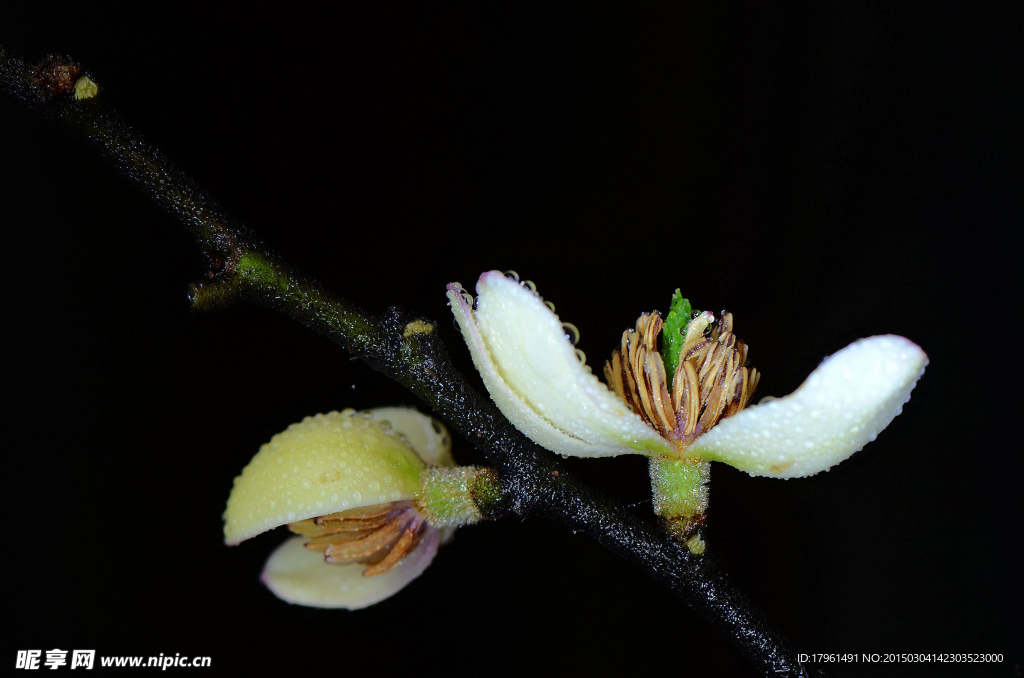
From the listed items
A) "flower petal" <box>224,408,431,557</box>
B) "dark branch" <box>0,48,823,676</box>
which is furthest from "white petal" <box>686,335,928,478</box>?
"flower petal" <box>224,408,431,557</box>

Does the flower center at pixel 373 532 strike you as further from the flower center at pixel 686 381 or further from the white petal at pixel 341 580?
the flower center at pixel 686 381

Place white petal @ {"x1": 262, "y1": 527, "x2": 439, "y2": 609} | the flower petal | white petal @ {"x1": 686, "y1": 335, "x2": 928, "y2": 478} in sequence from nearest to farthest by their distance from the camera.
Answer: white petal @ {"x1": 686, "y1": 335, "x2": 928, "y2": 478} → the flower petal → white petal @ {"x1": 262, "y1": 527, "x2": 439, "y2": 609}

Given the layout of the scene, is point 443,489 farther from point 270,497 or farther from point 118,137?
point 118,137

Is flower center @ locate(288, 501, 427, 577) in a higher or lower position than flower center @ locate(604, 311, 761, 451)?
lower

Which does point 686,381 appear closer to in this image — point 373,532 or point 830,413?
point 830,413

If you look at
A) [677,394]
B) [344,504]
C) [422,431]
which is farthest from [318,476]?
[677,394]

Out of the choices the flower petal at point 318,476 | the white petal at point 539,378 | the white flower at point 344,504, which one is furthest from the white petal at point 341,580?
the white petal at point 539,378

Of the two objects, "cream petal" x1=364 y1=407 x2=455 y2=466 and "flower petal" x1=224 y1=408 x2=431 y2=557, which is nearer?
"flower petal" x1=224 y1=408 x2=431 y2=557

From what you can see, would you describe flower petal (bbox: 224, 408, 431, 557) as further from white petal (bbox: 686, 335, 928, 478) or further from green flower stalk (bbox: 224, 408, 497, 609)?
white petal (bbox: 686, 335, 928, 478)
